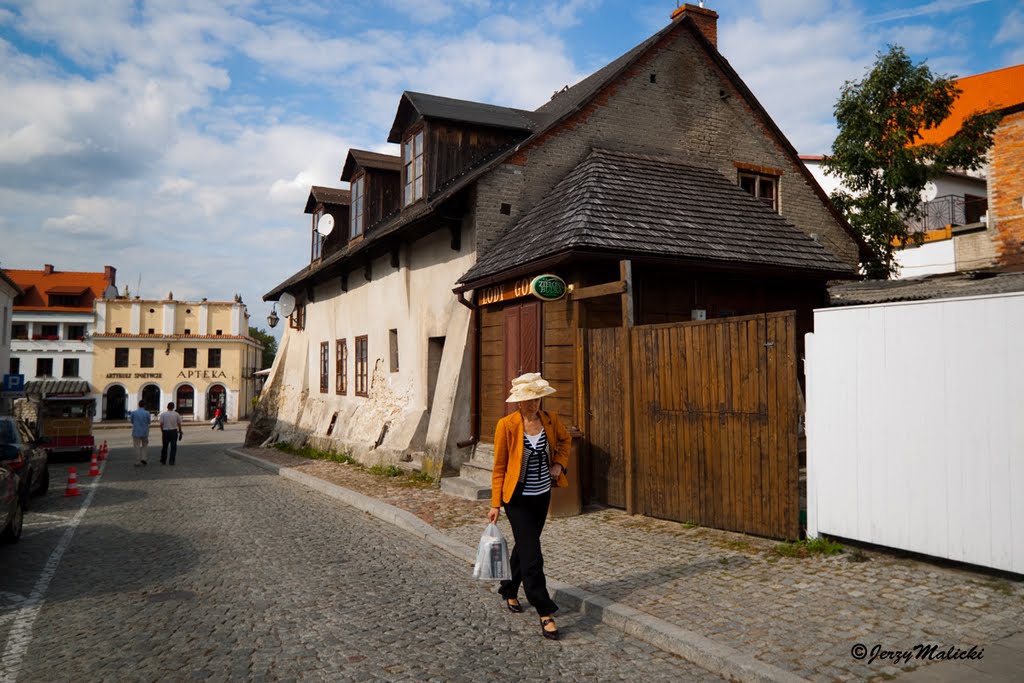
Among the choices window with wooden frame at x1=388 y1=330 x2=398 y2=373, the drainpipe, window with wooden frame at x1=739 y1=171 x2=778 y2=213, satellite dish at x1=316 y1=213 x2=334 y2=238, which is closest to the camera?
the drainpipe

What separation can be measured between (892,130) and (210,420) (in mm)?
51940

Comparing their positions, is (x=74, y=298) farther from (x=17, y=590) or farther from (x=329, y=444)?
(x=17, y=590)

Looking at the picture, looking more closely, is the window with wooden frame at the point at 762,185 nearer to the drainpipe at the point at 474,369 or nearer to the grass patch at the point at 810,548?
the drainpipe at the point at 474,369

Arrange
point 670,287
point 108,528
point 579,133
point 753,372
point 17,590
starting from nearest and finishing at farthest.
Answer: point 17,590
point 753,372
point 108,528
point 670,287
point 579,133

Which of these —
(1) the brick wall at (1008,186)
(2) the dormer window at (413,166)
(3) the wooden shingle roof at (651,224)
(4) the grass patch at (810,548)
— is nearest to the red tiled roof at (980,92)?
(1) the brick wall at (1008,186)

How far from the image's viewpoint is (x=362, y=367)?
18922 millimetres

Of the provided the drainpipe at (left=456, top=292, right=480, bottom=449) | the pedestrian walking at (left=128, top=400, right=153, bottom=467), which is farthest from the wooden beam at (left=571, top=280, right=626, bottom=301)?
the pedestrian walking at (left=128, top=400, right=153, bottom=467)

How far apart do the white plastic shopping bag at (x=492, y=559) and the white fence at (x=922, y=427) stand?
121 inches

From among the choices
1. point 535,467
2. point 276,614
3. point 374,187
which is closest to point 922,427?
point 535,467

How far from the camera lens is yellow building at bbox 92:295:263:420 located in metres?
54.4

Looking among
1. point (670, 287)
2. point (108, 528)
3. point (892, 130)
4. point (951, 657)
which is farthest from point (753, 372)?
point (892, 130)

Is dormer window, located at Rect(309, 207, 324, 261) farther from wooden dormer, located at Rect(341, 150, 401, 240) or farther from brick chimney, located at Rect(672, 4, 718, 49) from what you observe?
brick chimney, located at Rect(672, 4, 718, 49)

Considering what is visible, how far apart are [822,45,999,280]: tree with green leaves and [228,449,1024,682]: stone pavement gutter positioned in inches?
427

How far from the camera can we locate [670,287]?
11.2 m
